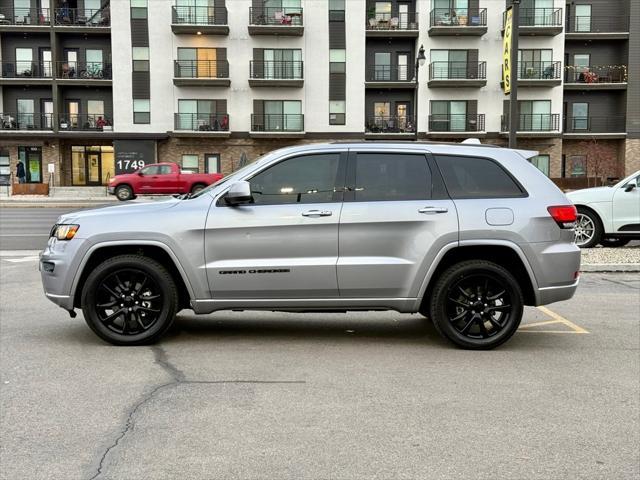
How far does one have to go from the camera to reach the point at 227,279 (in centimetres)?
594

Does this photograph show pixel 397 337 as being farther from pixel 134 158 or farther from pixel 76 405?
pixel 134 158

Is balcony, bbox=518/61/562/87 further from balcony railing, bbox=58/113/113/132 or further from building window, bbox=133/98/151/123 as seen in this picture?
balcony railing, bbox=58/113/113/132

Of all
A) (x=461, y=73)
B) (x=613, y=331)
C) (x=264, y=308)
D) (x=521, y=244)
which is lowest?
(x=613, y=331)

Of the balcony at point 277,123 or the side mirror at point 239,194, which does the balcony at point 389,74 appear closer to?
the balcony at point 277,123

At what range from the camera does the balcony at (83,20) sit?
147 ft

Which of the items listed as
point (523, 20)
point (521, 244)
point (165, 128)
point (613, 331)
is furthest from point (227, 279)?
point (523, 20)

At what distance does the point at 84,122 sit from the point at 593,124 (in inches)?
1468

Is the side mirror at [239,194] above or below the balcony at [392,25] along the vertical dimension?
below

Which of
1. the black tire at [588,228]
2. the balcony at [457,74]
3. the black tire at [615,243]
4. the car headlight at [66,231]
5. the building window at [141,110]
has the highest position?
the balcony at [457,74]

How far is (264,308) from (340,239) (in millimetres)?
957

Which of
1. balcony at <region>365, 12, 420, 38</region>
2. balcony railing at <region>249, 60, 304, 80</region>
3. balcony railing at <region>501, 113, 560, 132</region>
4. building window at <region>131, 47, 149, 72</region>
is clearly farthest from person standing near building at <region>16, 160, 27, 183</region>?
balcony railing at <region>501, 113, 560, 132</region>

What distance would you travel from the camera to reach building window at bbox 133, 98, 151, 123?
44.9m

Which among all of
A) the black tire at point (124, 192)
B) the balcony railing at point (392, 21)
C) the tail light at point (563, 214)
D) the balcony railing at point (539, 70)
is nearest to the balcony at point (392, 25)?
the balcony railing at point (392, 21)

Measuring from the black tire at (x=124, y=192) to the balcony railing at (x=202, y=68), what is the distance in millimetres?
13802
